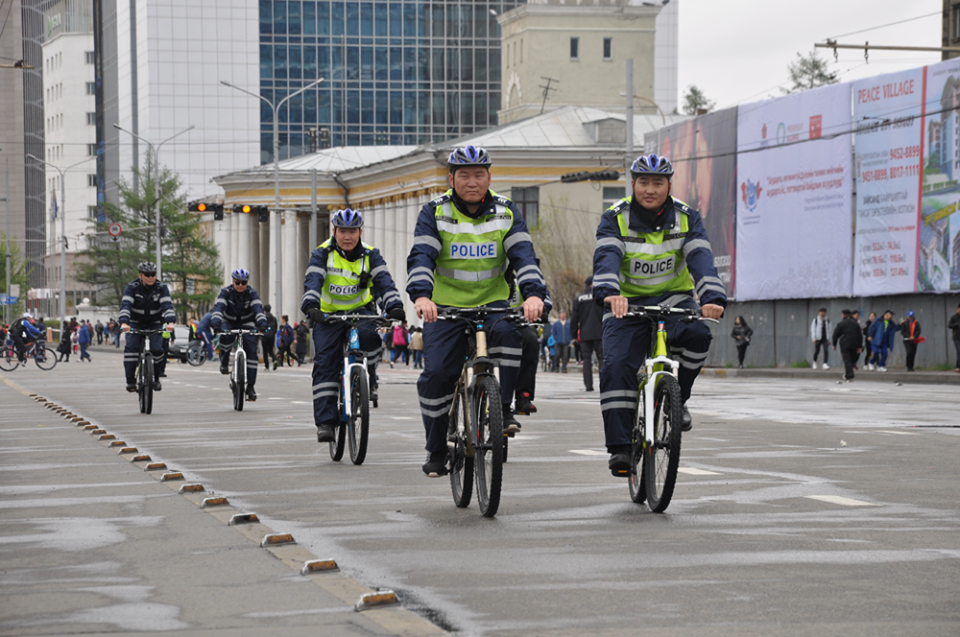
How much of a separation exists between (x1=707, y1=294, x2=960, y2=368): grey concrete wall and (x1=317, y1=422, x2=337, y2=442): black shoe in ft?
88.3

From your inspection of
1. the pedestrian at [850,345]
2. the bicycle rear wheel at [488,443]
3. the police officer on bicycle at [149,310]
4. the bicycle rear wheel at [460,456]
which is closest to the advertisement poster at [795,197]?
the pedestrian at [850,345]

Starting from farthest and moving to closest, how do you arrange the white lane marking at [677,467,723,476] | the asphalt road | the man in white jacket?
the man in white jacket, the white lane marking at [677,467,723,476], the asphalt road

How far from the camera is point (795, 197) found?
41.5 m

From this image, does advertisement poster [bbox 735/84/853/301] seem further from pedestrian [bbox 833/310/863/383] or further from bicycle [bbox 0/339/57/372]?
bicycle [bbox 0/339/57/372]

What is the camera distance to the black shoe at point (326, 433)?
37.9ft

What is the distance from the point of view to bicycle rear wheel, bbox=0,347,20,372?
149 feet

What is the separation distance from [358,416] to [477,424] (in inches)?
142

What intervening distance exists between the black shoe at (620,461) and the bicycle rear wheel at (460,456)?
2.42 ft

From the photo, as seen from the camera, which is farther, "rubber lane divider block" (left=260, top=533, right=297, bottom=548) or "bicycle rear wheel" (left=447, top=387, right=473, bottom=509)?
"bicycle rear wheel" (left=447, top=387, right=473, bottom=509)

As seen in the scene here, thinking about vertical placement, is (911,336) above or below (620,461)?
below

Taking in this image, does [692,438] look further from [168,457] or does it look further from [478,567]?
[478,567]

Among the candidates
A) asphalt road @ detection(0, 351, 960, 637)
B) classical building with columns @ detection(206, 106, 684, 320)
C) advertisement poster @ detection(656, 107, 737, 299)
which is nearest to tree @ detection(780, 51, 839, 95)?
classical building with columns @ detection(206, 106, 684, 320)

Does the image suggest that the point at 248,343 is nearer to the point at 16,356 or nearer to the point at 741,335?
the point at 741,335

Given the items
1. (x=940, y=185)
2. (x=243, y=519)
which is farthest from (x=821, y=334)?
(x=243, y=519)
